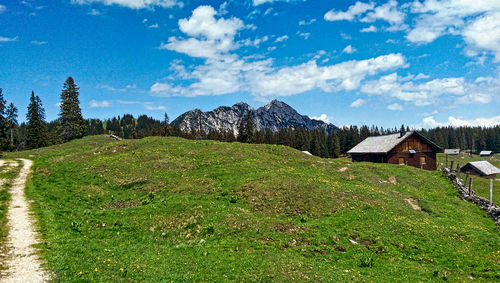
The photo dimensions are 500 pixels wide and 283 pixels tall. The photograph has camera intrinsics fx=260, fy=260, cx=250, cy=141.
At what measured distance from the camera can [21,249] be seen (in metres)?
12.6

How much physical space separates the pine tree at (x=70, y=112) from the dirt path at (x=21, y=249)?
6847 centimetres

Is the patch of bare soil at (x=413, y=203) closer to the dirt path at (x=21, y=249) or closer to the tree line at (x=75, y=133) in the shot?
the dirt path at (x=21, y=249)

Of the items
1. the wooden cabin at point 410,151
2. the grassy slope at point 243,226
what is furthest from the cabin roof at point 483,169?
the grassy slope at point 243,226

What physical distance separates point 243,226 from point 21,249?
1193 centimetres

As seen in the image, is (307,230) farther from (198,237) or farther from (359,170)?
(359,170)

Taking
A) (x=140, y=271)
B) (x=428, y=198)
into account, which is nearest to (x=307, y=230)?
(x=140, y=271)

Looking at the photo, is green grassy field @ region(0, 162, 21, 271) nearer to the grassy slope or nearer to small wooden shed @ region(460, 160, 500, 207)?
the grassy slope

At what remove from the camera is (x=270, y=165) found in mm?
35562

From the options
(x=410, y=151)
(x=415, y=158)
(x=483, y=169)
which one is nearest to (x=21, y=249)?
(x=410, y=151)

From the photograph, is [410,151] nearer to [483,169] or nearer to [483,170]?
[483,170]

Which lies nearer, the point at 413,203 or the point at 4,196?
the point at 4,196

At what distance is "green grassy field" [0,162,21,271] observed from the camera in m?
12.7

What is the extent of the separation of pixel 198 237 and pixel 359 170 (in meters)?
30.2

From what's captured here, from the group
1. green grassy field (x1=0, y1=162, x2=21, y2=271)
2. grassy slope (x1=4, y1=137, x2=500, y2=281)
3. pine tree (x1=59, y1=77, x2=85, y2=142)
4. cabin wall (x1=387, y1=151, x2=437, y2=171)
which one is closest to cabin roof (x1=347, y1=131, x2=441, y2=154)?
cabin wall (x1=387, y1=151, x2=437, y2=171)
